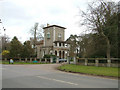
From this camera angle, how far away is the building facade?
175 feet

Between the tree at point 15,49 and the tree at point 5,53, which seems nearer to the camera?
the tree at point 15,49

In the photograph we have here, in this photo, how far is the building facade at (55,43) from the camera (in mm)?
53250

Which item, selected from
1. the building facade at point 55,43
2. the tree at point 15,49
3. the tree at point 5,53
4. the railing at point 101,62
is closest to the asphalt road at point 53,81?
the railing at point 101,62

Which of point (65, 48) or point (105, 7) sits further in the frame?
point (65, 48)

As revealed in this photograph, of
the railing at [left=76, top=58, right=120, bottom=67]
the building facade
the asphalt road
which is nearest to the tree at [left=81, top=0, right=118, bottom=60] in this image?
the railing at [left=76, top=58, right=120, bottom=67]

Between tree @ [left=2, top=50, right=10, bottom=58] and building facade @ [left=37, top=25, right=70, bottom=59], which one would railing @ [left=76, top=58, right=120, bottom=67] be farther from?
tree @ [left=2, top=50, right=10, bottom=58]

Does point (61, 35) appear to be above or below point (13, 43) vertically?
above

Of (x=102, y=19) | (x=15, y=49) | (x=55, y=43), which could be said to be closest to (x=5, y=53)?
(x=15, y=49)

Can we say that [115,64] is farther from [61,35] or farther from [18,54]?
[61,35]

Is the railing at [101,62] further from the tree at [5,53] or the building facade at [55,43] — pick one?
the tree at [5,53]

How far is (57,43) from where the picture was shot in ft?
174

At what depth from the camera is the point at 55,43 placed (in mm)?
53656

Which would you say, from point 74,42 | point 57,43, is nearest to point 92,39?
point 57,43

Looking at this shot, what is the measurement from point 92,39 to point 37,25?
129 ft
